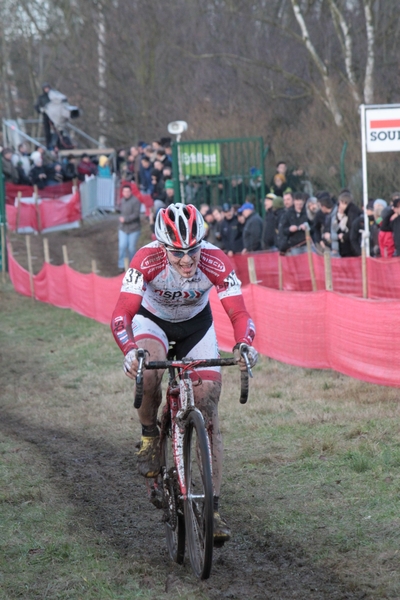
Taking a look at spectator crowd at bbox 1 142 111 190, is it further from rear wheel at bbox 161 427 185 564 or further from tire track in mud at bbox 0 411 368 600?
rear wheel at bbox 161 427 185 564

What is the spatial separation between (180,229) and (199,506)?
160 centimetres

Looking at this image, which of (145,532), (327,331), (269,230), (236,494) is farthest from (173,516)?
(269,230)

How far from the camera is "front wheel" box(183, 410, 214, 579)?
4.59 metres

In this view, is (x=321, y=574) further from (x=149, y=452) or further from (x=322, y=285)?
(x=322, y=285)

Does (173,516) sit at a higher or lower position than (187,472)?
lower

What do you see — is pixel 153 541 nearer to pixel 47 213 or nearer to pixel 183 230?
pixel 183 230

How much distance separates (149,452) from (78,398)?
5298 mm

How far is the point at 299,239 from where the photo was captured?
15.2 meters

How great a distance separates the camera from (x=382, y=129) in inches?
525

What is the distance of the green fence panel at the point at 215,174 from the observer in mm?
19641

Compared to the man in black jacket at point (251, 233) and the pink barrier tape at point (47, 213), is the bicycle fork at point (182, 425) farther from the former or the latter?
the pink barrier tape at point (47, 213)

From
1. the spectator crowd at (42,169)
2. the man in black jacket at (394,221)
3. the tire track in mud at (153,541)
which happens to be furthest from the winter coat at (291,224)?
the spectator crowd at (42,169)

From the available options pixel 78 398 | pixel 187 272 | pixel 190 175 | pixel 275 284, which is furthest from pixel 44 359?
pixel 187 272

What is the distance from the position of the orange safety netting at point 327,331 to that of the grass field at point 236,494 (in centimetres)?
19
